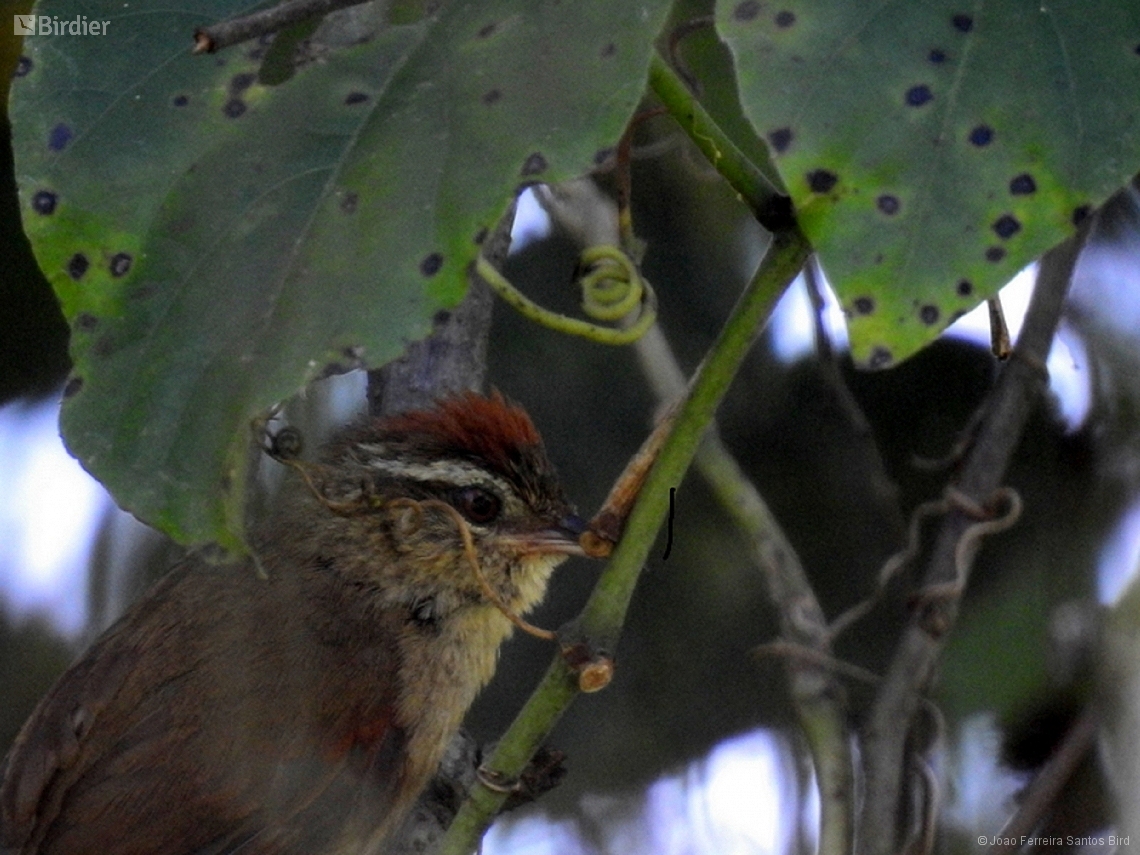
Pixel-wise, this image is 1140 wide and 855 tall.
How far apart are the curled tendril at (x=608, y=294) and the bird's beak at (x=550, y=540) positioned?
855mm

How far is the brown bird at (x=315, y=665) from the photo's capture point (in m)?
2.87

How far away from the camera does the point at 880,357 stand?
1.59 metres

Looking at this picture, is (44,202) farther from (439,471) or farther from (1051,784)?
(1051,784)

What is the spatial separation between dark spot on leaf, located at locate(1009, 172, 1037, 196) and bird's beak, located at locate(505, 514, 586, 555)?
1709 millimetres

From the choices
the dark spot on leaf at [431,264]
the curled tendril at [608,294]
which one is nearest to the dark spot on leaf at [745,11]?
the dark spot on leaf at [431,264]

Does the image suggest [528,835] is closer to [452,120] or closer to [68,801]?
[68,801]

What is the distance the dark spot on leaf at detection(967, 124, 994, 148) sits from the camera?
1679 mm

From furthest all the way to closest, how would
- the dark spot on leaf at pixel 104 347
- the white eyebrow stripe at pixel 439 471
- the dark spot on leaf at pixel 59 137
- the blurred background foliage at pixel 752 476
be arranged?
1. the blurred background foliage at pixel 752 476
2. the white eyebrow stripe at pixel 439 471
3. the dark spot on leaf at pixel 59 137
4. the dark spot on leaf at pixel 104 347

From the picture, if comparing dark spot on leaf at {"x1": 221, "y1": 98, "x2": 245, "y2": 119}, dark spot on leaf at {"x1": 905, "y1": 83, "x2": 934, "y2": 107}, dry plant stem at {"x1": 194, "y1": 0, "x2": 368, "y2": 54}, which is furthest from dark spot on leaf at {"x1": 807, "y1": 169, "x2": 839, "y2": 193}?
dark spot on leaf at {"x1": 221, "y1": 98, "x2": 245, "y2": 119}

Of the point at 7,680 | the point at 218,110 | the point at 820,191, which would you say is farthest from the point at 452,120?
the point at 7,680

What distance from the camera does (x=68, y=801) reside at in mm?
2938

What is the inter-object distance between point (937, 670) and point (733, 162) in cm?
175

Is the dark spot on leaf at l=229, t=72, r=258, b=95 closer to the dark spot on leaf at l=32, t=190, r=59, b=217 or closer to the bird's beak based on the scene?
the dark spot on leaf at l=32, t=190, r=59, b=217

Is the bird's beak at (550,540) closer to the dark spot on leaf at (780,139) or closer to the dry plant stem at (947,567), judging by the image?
the dry plant stem at (947,567)
